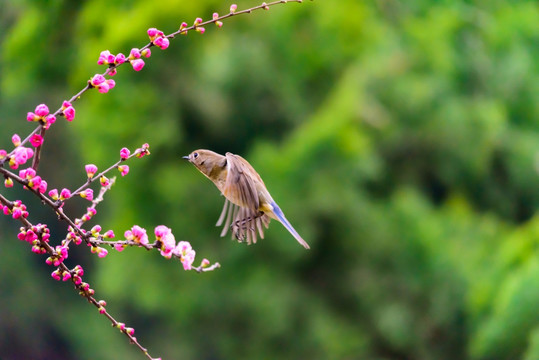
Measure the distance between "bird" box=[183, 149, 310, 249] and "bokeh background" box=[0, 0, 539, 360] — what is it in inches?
111

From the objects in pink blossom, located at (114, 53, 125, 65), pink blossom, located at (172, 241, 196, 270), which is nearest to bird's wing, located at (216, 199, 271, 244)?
pink blossom, located at (172, 241, 196, 270)

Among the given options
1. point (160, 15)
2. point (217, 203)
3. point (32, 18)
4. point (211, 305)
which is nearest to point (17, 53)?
point (32, 18)

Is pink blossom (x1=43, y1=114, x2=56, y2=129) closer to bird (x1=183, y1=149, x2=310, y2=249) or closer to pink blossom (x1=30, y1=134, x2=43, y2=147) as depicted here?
pink blossom (x1=30, y1=134, x2=43, y2=147)

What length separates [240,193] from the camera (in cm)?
164

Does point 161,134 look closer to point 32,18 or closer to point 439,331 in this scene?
point 32,18

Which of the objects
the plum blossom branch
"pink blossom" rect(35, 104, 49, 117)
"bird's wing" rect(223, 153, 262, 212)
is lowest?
the plum blossom branch

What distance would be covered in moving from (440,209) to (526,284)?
9.25 feet

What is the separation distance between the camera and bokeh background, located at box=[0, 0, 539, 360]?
4.78m

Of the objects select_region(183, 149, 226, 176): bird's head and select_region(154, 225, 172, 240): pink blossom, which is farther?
select_region(183, 149, 226, 176): bird's head

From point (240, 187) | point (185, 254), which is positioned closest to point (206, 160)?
point (240, 187)

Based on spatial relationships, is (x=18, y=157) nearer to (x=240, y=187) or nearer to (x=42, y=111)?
(x=42, y=111)

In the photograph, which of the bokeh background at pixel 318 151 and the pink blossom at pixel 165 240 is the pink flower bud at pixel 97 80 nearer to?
the pink blossom at pixel 165 240

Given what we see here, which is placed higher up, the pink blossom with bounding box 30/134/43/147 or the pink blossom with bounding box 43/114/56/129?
the pink blossom with bounding box 43/114/56/129

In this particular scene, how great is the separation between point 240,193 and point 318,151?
3144 millimetres
